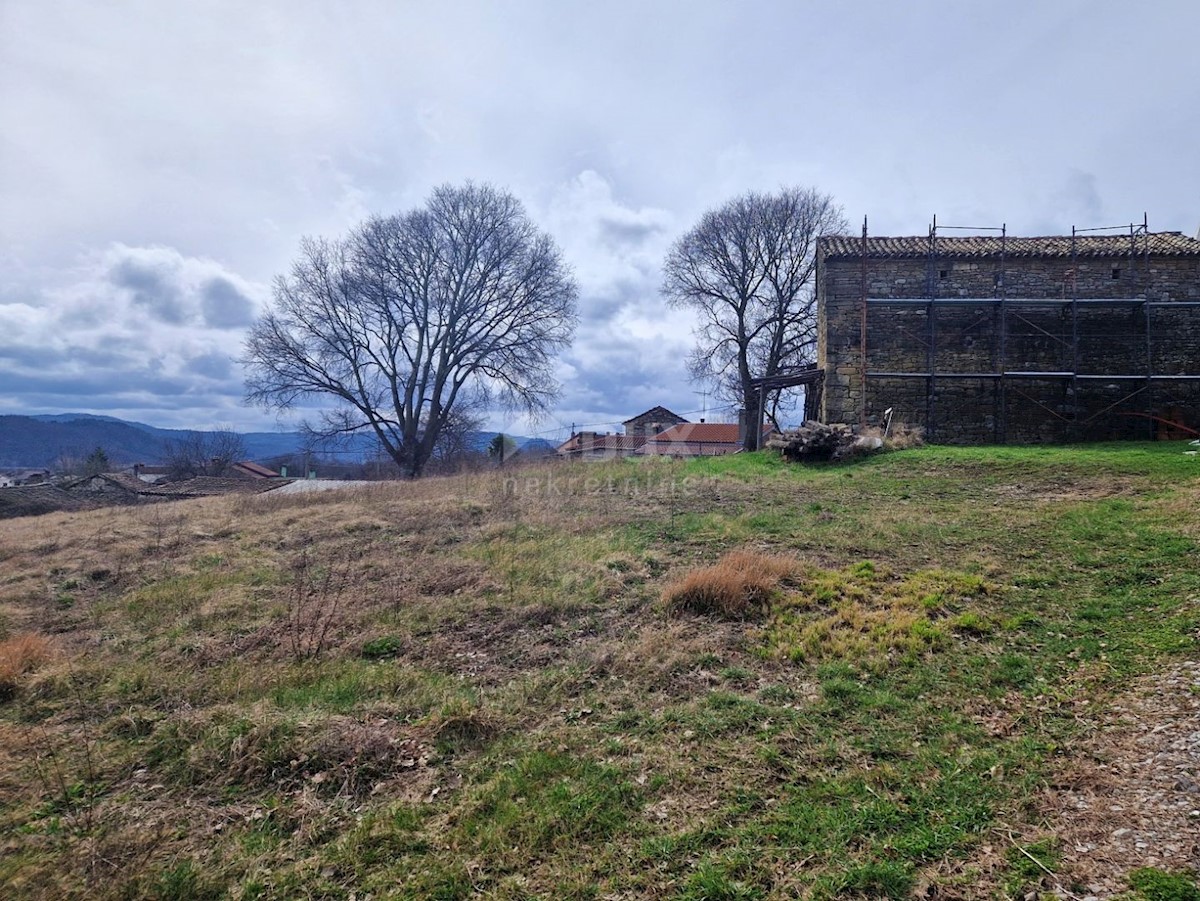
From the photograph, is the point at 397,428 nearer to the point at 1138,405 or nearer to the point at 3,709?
the point at 3,709

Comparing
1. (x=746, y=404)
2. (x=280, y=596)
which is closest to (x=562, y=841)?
(x=280, y=596)

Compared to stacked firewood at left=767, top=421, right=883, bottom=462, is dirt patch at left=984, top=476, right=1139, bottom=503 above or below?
below

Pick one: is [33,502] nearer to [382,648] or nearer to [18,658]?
[18,658]

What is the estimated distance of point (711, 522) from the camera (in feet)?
31.2

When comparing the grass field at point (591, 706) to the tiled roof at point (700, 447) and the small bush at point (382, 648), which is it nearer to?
the small bush at point (382, 648)

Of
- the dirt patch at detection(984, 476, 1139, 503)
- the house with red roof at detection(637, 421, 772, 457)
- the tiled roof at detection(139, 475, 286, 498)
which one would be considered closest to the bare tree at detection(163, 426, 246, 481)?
the tiled roof at detection(139, 475, 286, 498)

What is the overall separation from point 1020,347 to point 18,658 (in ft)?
77.9

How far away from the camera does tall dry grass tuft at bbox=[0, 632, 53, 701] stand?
4711mm

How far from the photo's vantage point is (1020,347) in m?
18.7

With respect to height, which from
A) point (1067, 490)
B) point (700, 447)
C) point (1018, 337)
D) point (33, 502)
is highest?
point (1018, 337)

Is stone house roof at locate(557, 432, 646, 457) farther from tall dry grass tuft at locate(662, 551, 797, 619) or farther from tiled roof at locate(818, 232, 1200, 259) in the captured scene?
tall dry grass tuft at locate(662, 551, 797, 619)

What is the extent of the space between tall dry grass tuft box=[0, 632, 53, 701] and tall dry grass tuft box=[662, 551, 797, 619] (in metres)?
5.65

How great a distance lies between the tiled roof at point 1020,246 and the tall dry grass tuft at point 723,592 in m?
16.8

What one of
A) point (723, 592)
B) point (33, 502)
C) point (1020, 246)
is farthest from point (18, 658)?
point (1020, 246)
